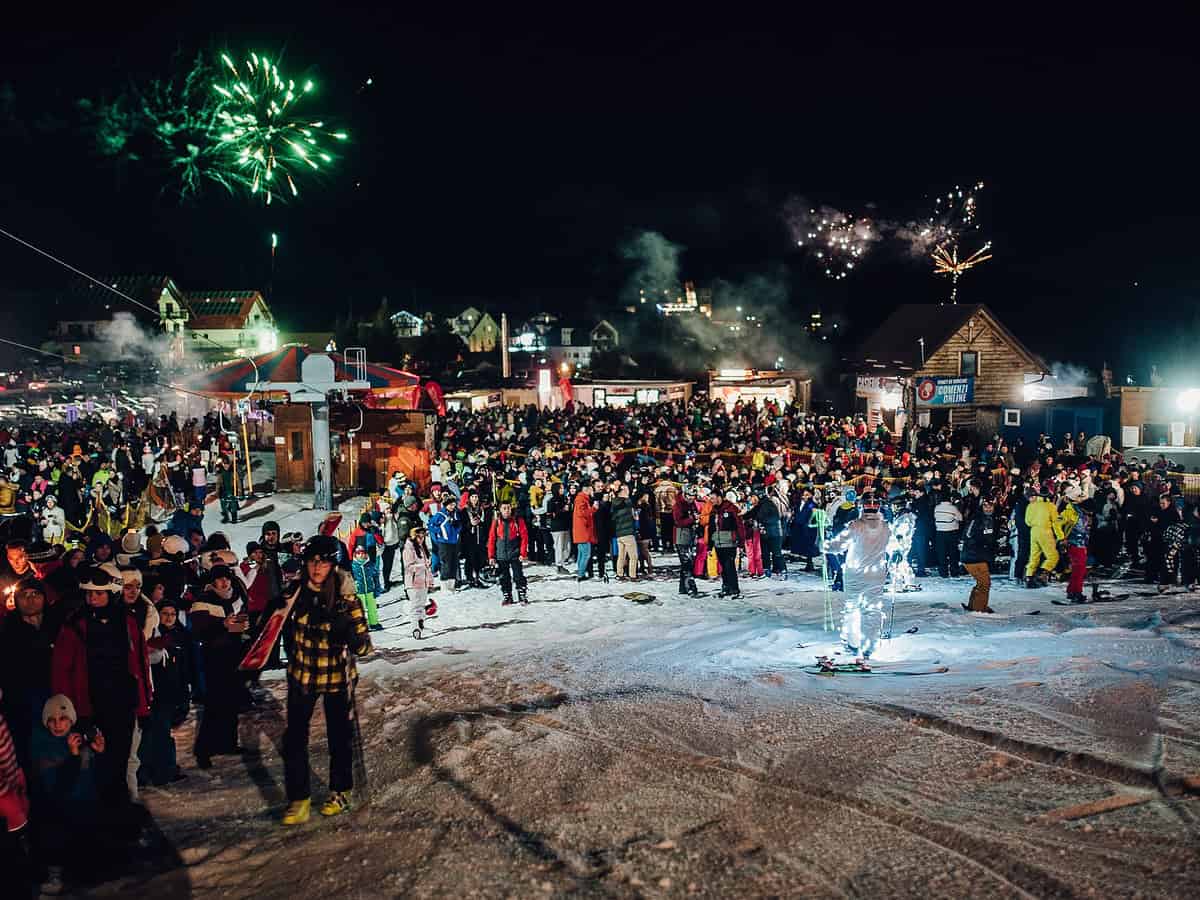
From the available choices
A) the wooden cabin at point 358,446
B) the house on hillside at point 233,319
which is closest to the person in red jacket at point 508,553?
the wooden cabin at point 358,446

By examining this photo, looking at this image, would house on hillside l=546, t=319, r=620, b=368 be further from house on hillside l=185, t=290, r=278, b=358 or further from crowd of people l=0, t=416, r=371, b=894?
crowd of people l=0, t=416, r=371, b=894

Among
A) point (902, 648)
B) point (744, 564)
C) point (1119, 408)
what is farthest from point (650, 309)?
point (902, 648)

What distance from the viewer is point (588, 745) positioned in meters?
6.20

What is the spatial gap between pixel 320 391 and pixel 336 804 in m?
15.4

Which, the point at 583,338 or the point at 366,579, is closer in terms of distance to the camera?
the point at 366,579

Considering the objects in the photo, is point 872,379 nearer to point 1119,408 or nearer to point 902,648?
point 1119,408

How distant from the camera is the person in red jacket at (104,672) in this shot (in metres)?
4.95

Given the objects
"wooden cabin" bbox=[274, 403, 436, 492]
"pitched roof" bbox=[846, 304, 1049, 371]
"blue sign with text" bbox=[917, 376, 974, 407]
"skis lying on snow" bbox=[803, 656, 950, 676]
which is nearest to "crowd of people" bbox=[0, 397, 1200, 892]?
"wooden cabin" bbox=[274, 403, 436, 492]

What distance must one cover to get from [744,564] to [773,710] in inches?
319

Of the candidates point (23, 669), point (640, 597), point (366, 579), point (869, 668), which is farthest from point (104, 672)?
point (640, 597)

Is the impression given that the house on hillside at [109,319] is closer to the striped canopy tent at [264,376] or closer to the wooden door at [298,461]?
the wooden door at [298,461]

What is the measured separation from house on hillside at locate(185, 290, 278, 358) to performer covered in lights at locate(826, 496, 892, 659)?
62.2 metres

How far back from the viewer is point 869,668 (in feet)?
27.0

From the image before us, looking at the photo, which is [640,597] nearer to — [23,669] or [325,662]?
[325,662]
